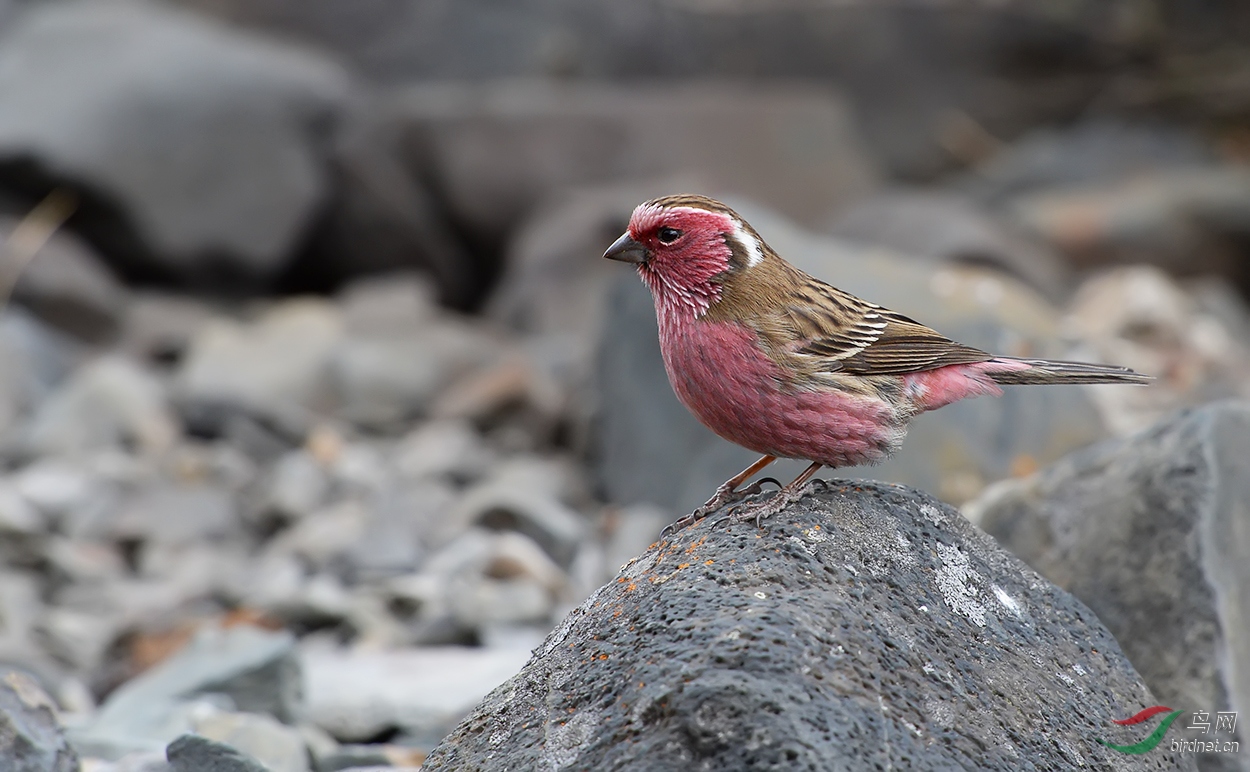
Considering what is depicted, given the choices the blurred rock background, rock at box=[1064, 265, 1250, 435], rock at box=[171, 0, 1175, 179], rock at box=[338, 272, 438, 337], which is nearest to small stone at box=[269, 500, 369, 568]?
the blurred rock background

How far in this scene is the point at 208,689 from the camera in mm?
5457

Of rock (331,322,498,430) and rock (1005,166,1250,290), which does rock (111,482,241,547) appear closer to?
rock (331,322,498,430)

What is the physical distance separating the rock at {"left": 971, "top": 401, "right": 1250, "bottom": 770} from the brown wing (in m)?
0.82

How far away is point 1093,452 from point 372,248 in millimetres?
9790

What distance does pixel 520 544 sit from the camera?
7.42 metres

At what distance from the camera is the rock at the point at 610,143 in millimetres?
13648

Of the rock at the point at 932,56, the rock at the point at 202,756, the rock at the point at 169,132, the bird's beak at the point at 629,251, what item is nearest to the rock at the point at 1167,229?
the rock at the point at 932,56

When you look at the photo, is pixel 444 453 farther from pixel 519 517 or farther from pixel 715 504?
pixel 715 504

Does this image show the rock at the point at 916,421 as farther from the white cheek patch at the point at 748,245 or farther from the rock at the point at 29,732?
the rock at the point at 29,732

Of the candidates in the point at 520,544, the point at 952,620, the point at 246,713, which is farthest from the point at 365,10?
the point at 952,620

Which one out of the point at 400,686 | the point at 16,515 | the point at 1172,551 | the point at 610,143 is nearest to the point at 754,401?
the point at 1172,551

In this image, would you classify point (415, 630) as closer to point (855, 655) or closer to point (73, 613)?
point (73, 613)

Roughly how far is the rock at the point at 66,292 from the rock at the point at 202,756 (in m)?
8.28

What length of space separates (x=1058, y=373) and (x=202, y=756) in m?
2.77
